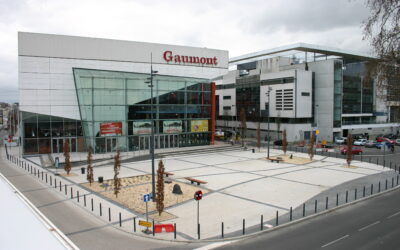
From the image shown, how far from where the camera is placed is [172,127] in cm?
4916

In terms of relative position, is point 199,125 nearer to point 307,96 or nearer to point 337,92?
point 307,96

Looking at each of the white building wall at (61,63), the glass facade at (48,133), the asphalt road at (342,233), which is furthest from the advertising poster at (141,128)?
the asphalt road at (342,233)

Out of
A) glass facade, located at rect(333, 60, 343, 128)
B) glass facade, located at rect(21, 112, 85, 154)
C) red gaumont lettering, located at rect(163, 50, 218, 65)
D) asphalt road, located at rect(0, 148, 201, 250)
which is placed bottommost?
asphalt road, located at rect(0, 148, 201, 250)

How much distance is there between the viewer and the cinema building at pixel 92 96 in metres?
41.8

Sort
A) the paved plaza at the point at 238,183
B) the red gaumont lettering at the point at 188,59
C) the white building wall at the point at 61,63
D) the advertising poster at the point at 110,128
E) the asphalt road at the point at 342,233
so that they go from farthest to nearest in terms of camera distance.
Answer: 1. the red gaumont lettering at the point at 188,59
2. the advertising poster at the point at 110,128
3. the white building wall at the point at 61,63
4. the paved plaza at the point at 238,183
5. the asphalt road at the point at 342,233

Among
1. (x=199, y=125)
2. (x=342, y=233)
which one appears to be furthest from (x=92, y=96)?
(x=342, y=233)

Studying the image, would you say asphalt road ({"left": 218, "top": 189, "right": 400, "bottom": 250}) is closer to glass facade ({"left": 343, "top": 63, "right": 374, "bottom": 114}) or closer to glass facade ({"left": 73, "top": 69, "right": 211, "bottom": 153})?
glass facade ({"left": 73, "top": 69, "right": 211, "bottom": 153})

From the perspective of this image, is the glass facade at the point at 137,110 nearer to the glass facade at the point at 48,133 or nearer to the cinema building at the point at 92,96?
the cinema building at the point at 92,96

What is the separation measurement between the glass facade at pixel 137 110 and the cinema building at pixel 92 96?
0.43 ft

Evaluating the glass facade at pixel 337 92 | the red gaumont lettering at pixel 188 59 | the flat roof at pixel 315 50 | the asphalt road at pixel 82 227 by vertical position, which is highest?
the flat roof at pixel 315 50

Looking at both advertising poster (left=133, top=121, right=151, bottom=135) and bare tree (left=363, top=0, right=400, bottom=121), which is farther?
advertising poster (left=133, top=121, right=151, bottom=135)

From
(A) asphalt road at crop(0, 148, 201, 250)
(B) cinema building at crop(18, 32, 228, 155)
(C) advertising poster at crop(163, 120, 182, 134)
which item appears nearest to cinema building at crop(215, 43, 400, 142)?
(C) advertising poster at crop(163, 120, 182, 134)

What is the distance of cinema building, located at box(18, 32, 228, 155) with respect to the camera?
4178 cm

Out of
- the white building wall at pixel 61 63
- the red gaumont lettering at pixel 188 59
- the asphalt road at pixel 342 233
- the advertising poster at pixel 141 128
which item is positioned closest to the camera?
the asphalt road at pixel 342 233
